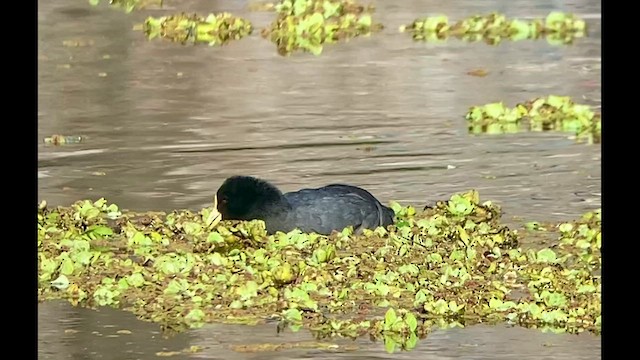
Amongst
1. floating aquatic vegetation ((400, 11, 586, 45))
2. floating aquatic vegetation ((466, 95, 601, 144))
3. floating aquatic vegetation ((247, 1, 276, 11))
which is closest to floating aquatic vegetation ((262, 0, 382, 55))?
floating aquatic vegetation ((247, 1, 276, 11))

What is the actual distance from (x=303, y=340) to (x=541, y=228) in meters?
2.93

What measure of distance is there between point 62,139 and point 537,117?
167 inches

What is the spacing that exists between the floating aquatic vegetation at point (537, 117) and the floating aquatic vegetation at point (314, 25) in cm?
531

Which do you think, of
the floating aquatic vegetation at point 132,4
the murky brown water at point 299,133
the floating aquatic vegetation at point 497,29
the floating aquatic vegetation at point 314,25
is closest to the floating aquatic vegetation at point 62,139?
the murky brown water at point 299,133

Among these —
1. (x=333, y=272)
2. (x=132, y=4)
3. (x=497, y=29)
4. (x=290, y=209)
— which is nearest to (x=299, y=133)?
(x=290, y=209)

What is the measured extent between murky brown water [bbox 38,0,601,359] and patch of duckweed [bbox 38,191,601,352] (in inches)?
8.9

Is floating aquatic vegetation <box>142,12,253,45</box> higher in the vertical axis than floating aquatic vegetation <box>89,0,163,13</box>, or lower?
lower

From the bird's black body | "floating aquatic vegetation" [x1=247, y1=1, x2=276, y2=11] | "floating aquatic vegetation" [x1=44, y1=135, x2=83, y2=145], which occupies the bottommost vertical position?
the bird's black body

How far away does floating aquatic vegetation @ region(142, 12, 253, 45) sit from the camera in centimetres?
2123

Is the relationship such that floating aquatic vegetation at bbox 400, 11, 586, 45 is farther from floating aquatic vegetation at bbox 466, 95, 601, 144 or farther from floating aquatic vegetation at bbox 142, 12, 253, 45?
floating aquatic vegetation at bbox 466, 95, 601, 144

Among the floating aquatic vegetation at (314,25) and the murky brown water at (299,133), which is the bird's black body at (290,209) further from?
the floating aquatic vegetation at (314,25)

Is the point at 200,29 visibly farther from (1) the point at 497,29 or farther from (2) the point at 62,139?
(2) the point at 62,139

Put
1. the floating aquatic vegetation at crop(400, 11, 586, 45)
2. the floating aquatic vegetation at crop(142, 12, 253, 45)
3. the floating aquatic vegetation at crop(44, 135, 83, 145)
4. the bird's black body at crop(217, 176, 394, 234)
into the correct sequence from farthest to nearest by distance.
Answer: the floating aquatic vegetation at crop(142, 12, 253, 45) → the floating aquatic vegetation at crop(400, 11, 586, 45) → the floating aquatic vegetation at crop(44, 135, 83, 145) → the bird's black body at crop(217, 176, 394, 234)

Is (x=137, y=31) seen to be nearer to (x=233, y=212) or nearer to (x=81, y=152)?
(x=81, y=152)
